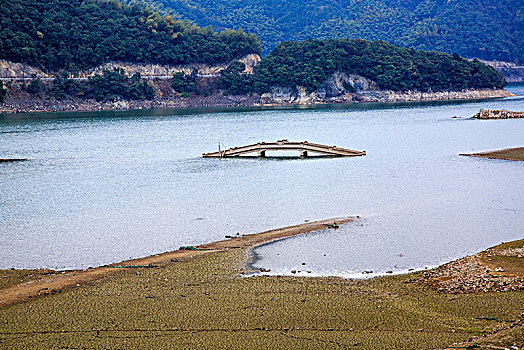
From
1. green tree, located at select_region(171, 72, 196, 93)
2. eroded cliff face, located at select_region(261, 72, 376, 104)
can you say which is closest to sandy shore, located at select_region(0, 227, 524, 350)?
eroded cliff face, located at select_region(261, 72, 376, 104)

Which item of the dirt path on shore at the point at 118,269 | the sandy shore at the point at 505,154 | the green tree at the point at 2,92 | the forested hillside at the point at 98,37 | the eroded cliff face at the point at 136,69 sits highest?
the forested hillside at the point at 98,37

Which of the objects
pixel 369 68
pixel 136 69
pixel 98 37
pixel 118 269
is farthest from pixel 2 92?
pixel 118 269

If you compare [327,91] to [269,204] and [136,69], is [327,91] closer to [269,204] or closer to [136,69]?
[136,69]

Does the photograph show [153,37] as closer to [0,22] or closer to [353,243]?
[0,22]

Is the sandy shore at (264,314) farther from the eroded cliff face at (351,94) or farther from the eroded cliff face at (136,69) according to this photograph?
the eroded cliff face at (351,94)

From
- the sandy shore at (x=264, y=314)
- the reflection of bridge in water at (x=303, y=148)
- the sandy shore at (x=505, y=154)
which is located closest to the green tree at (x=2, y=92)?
the reflection of bridge in water at (x=303, y=148)
